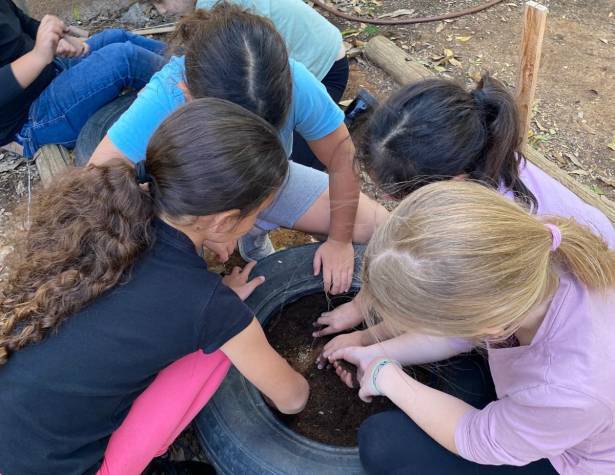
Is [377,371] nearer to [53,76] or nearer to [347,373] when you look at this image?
[347,373]

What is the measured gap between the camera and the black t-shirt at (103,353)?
1.13 metres

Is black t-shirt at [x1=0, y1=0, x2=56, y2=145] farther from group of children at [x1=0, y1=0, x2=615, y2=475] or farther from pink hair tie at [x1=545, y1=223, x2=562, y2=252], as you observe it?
pink hair tie at [x1=545, y1=223, x2=562, y2=252]

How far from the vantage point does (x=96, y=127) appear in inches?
90.3

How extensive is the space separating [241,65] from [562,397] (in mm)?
1018

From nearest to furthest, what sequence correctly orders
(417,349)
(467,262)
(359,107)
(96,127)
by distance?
1. (467,262)
2. (417,349)
3. (96,127)
4. (359,107)

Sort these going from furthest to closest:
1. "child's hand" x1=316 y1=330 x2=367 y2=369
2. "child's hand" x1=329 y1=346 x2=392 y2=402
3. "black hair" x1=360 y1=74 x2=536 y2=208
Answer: "child's hand" x1=316 y1=330 x2=367 y2=369
"child's hand" x1=329 y1=346 x2=392 y2=402
"black hair" x1=360 y1=74 x2=536 y2=208

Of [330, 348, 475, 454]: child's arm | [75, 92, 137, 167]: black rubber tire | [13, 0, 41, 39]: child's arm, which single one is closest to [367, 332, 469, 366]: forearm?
[330, 348, 475, 454]: child's arm

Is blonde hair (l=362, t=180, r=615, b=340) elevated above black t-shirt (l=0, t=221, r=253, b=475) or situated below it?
above

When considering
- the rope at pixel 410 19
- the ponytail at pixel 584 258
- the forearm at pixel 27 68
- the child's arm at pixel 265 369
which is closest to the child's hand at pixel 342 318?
the child's arm at pixel 265 369

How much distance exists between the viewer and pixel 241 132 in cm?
119

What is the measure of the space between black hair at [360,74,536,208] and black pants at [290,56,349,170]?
99 centimetres

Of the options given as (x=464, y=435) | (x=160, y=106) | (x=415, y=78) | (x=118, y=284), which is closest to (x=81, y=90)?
(x=160, y=106)

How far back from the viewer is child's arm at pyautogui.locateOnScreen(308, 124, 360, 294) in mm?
1805

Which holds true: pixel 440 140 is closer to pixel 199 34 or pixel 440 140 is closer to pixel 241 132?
pixel 241 132
